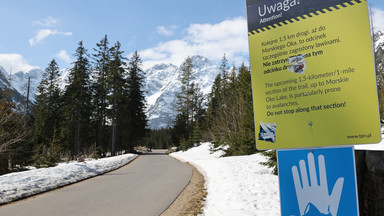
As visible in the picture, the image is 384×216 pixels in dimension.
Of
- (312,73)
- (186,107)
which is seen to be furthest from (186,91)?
(312,73)

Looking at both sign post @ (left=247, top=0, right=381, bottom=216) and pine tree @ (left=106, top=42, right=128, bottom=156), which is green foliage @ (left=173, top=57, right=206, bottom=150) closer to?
pine tree @ (left=106, top=42, right=128, bottom=156)

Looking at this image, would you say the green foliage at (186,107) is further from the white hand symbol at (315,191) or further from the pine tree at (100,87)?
the white hand symbol at (315,191)

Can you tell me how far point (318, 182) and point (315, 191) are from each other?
7 cm

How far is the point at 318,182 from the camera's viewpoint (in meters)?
1.75

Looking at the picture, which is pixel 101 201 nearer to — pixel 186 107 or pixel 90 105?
pixel 90 105

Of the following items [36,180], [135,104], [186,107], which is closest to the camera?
[36,180]

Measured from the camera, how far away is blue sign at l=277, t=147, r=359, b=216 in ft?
5.47

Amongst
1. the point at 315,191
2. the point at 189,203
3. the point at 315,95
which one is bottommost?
the point at 189,203

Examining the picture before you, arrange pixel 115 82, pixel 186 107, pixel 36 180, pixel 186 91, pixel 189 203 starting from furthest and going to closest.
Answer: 1. pixel 186 91
2. pixel 186 107
3. pixel 115 82
4. pixel 36 180
5. pixel 189 203

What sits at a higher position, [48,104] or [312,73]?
[48,104]

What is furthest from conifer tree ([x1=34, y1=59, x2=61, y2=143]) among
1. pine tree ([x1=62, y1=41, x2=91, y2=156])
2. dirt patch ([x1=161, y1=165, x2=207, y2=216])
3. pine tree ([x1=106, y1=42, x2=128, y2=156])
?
dirt patch ([x1=161, y1=165, x2=207, y2=216])

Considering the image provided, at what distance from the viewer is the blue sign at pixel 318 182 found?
1666mm

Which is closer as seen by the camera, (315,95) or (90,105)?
(315,95)

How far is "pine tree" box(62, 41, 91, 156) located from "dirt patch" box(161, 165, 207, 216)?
102ft
